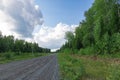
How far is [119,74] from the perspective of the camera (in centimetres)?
1021

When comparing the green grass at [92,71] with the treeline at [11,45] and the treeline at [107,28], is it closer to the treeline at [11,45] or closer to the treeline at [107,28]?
the treeline at [107,28]

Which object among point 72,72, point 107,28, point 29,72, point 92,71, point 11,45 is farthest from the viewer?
point 11,45

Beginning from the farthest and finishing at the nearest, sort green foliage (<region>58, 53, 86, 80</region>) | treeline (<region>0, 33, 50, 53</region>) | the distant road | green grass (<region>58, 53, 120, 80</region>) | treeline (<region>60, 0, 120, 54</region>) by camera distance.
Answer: treeline (<region>0, 33, 50, 53</region>)
treeline (<region>60, 0, 120, 54</region>)
the distant road
green foliage (<region>58, 53, 86, 80</region>)
green grass (<region>58, 53, 120, 80</region>)

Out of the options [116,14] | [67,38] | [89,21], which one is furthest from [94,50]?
[67,38]

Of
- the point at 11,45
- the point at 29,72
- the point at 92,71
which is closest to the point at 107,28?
the point at 92,71

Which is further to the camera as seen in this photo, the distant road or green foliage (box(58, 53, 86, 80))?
the distant road

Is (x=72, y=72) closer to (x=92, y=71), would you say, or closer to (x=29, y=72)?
(x=92, y=71)

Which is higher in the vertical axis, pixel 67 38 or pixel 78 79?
pixel 67 38

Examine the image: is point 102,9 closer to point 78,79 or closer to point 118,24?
point 118,24

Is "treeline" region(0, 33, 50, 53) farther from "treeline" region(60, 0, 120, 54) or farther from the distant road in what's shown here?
the distant road

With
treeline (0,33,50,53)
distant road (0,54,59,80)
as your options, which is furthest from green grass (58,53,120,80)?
treeline (0,33,50,53)

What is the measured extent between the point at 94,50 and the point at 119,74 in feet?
128

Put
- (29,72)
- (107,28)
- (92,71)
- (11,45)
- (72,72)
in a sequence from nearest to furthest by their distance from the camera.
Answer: (72,72) < (92,71) < (29,72) < (107,28) < (11,45)

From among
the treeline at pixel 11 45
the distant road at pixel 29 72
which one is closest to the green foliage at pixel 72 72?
the distant road at pixel 29 72
